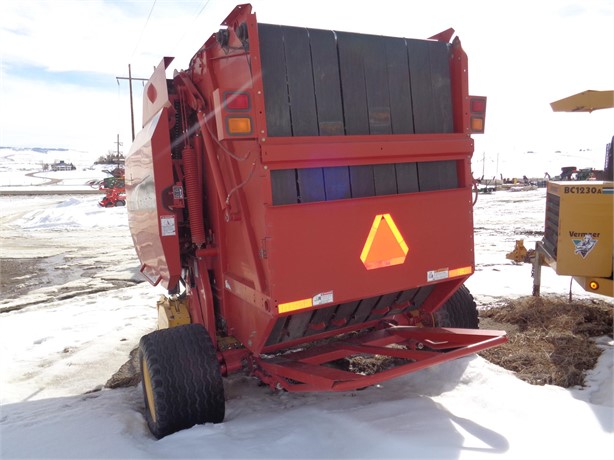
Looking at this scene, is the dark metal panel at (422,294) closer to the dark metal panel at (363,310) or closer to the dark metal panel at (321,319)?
the dark metal panel at (363,310)

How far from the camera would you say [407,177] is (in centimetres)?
344

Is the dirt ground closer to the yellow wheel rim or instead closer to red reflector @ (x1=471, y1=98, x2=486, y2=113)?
red reflector @ (x1=471, y1=98, x2=486, y2=113)

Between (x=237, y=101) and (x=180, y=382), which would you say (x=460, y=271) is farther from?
(x=180, y=382)

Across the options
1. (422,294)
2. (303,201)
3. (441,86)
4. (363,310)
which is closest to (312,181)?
(303,201)

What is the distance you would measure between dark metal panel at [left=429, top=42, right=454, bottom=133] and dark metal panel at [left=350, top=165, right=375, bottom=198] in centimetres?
75

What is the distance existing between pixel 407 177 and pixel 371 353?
52.5 inches

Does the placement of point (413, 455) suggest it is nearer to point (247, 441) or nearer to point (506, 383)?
point (247, 441)

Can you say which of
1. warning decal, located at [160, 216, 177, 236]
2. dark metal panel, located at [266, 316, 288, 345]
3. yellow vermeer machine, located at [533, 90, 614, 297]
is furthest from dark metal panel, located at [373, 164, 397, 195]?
yellow vermeer machine, located at [533, 90, 614, 297]

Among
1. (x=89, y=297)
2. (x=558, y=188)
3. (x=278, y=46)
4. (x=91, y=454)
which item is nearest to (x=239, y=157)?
(x=278, y=46)

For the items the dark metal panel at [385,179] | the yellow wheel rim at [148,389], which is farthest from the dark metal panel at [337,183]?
the yellow wheel rim at [148,389]

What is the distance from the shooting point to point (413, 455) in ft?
8.73

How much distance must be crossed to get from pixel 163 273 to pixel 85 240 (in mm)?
13015

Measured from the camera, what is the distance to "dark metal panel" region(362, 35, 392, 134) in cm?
331

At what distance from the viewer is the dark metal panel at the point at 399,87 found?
11.1ft
